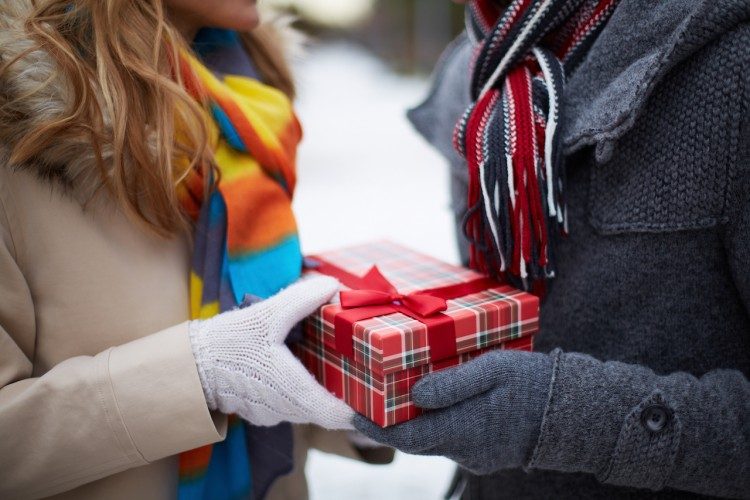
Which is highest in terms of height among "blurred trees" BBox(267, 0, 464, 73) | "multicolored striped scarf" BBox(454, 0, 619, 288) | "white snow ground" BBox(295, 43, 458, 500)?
"blurred trees" BBox(267, 0, 464, 73)

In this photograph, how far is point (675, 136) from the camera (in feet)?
2.54

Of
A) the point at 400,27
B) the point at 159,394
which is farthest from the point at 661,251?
the point at 400,27

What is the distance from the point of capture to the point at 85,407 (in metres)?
0.79

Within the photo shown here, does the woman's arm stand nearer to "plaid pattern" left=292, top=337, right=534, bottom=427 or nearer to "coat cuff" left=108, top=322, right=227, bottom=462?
"coat cuff" left=108, top=322, right=227, bottom=462

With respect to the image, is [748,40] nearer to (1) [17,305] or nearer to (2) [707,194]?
(2) [707,194]

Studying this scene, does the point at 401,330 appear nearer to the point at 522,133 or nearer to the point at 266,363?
the point at 266,363

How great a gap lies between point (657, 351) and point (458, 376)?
1.01 ft

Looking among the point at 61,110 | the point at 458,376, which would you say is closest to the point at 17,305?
the point at 61,110

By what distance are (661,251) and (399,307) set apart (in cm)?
35

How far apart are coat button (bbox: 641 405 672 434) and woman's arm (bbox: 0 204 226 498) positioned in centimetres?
55

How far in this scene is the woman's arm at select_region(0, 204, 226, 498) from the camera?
779mm

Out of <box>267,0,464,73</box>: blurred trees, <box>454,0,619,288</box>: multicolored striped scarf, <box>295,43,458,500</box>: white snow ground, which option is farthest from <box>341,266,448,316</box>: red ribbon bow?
<box>267,0,464,73</box>: blurred trees

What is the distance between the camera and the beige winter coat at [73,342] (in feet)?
2.58

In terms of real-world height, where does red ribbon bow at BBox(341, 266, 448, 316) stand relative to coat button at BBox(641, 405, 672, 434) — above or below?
above
